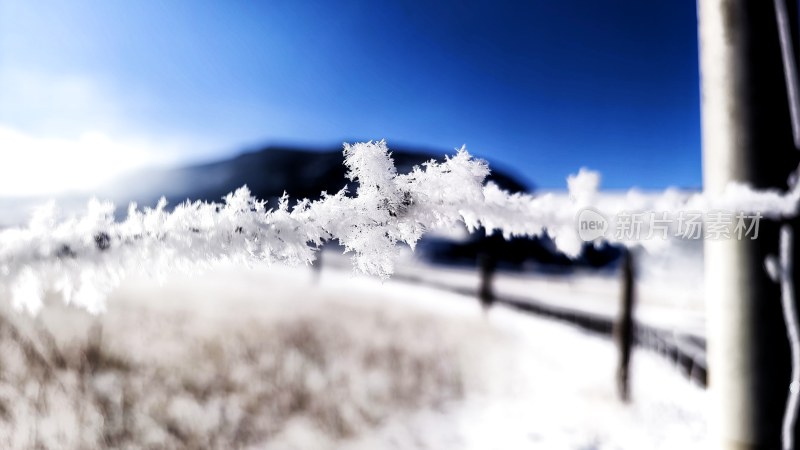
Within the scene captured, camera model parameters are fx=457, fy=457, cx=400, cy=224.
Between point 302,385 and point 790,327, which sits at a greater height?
point 790,327

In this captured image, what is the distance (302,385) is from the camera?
147 inches

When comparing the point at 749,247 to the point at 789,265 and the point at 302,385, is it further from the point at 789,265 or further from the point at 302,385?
the point at 302,385

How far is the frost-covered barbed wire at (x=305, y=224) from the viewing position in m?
0.48

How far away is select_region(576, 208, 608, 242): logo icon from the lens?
1.88 feet

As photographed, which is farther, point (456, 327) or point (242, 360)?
point (456, 327)

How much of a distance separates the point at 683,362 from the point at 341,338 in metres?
3.67

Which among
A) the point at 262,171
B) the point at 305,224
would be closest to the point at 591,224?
the point at 305,224

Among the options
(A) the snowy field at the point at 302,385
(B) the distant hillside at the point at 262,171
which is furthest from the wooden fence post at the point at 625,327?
(B) the distant hillside at the point at 262,171

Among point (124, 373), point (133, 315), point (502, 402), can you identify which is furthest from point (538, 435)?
point (133, 315)

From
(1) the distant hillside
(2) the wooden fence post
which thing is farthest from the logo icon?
(1) the distant hillside

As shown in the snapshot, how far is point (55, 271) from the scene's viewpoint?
479 mm

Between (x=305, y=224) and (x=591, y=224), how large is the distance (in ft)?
1.17

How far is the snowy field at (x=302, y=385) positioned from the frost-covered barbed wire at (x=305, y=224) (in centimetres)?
266

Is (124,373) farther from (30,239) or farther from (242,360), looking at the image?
(30,239)
